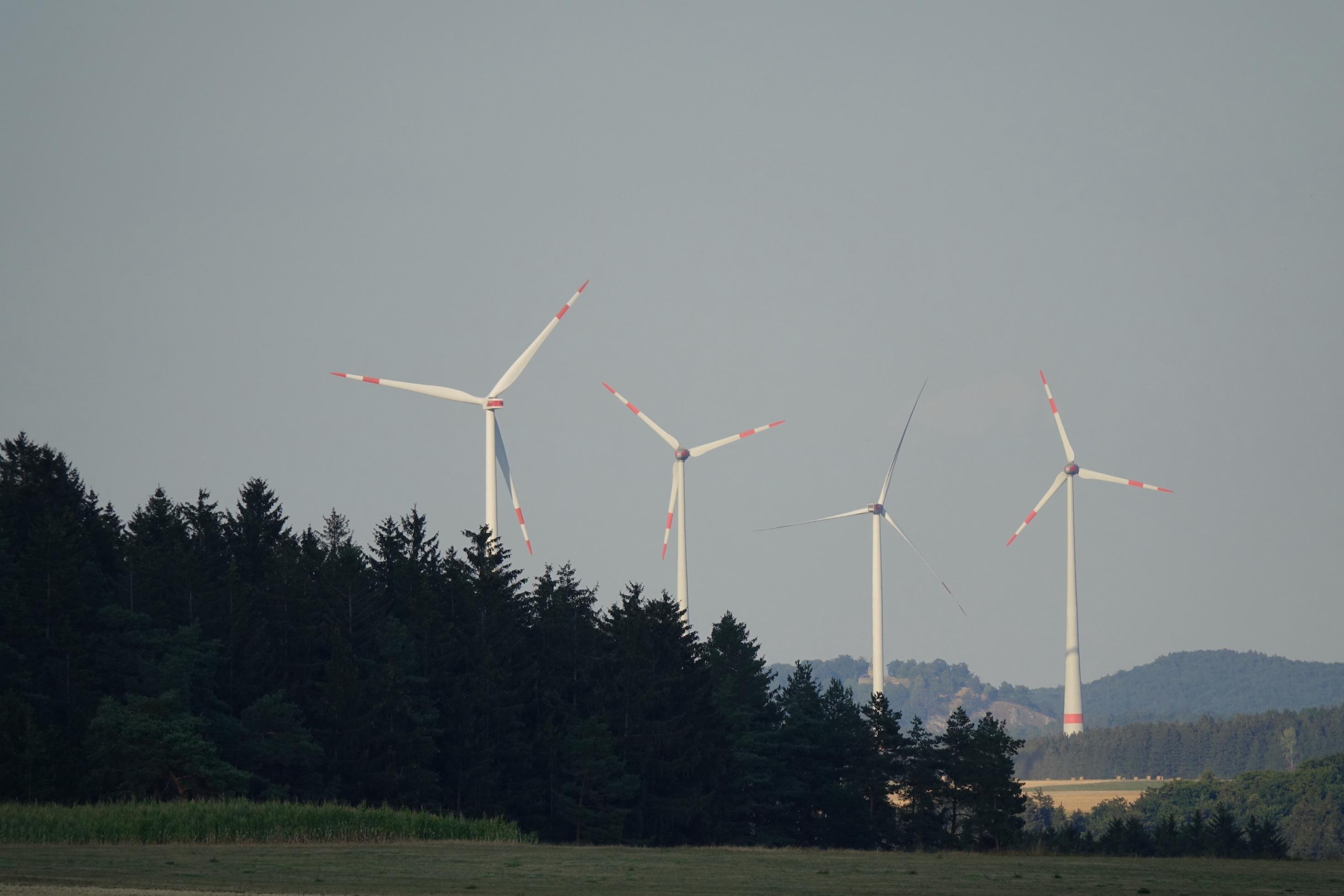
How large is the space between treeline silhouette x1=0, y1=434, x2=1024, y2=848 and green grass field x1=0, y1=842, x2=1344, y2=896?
27234mm

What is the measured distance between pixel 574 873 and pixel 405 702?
47.8m

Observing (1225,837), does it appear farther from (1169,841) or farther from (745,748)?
(745,748)

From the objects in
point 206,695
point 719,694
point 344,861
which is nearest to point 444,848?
point 344,861

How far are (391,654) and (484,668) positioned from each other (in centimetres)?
687

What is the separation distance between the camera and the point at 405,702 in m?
89.8

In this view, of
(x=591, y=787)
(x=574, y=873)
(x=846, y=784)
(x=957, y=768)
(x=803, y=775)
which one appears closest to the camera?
(x=574, y=873)

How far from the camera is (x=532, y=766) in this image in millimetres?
99000

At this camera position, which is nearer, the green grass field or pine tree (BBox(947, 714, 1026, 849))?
the green grass field

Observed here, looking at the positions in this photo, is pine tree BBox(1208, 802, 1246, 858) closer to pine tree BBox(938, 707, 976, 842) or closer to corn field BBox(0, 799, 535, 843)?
pine tree BBox(938, 707, 976, 842)

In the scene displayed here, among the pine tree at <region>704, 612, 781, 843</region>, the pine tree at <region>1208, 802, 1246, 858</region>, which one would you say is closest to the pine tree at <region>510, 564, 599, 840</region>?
the pine tree at <region>704, 612, 781, 843</region>

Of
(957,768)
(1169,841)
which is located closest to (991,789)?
(957,768)

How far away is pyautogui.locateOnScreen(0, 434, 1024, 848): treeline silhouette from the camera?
82.1m

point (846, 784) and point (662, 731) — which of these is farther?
point (846, 784)

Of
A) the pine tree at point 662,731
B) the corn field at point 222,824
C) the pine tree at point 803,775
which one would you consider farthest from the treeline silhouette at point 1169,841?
the corn field at point 222,824
